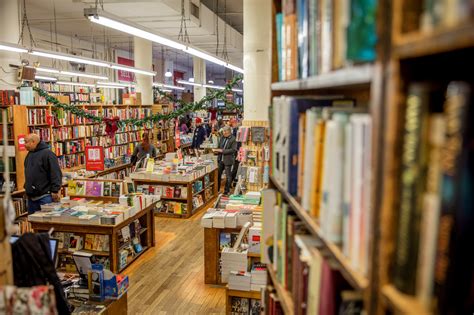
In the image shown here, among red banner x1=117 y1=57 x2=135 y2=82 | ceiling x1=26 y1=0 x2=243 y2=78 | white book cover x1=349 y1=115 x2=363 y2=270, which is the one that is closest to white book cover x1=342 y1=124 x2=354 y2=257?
white book cover x1=349 y1=115 x2=363 y2=270

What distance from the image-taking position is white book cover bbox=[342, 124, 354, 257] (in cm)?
107

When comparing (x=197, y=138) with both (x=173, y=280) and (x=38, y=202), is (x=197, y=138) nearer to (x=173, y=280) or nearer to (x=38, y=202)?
(x=38, y=202)

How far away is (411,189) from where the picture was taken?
0.81 meters

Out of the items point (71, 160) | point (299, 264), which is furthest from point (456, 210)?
point (71, 160)

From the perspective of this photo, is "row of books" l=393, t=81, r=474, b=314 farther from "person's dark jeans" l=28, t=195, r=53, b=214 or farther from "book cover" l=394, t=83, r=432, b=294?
"person's dark jeans" l=28, t=195, r=53, b=214

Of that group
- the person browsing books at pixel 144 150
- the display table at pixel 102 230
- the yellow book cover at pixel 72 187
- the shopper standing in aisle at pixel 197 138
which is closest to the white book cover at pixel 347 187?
the display table at pixel 102 230

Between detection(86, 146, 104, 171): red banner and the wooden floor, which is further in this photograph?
detection(86, 146, 104, 171): red banner

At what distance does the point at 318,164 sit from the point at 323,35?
1.27 ft

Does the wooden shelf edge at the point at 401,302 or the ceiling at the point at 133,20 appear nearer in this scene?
the wooden shelf edge at the point at 401,302

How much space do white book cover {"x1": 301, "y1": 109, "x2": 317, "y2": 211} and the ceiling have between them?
6.34 metres

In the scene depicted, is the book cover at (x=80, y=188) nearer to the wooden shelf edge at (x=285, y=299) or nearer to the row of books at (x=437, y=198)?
the wooden shelf edge at (x=285, y=299)

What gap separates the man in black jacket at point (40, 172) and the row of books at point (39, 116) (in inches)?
109

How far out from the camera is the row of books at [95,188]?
6.55 metres

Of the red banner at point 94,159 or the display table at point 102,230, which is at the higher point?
the red banner at point 94,159
